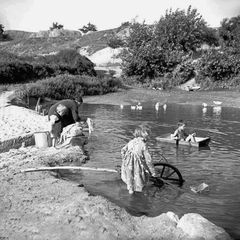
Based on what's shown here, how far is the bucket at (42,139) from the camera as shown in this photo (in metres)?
12.1

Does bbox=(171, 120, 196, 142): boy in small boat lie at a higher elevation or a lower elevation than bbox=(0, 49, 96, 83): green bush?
lower

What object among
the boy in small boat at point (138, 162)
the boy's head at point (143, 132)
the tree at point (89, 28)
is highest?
the tree at point (89, 28)

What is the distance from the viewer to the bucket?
12117mm

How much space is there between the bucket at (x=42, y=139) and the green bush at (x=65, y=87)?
16.8 meters

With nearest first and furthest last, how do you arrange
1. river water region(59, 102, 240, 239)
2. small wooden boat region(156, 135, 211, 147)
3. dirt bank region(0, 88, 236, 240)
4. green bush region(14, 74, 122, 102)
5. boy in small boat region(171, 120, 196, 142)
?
dirt bank region(0, 88, 236, 240), river water region(59, 102, 240, 239), small wooden boat region(156, 135, 211, 147), boy in small boat region(171, 120, 196, 142), green bush region(14, 74, 122, 102)

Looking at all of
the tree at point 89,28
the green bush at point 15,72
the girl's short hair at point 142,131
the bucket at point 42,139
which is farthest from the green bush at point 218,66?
the tree at point 89,28

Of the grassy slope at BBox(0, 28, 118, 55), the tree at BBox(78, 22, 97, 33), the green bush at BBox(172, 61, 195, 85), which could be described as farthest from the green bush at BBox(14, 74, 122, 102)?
the tree at BBox(78, 22, 97, 33)

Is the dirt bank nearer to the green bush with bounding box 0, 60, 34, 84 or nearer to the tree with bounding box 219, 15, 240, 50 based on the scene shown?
the green bush with bounding box 0, 60, 34, 84

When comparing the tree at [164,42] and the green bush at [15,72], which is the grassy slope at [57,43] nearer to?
the tree at [164,42]

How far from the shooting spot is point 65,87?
37.1 meters

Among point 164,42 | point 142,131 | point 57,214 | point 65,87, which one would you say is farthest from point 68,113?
point 164,42

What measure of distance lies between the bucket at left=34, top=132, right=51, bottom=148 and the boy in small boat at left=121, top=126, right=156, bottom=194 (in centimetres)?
544

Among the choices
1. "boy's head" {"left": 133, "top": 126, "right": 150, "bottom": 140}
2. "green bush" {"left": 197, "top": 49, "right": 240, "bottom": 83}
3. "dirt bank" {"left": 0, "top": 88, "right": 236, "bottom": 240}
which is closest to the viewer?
"dirt bank" {"left": 0, "top": 88, "right": 236, "bottom": 240}

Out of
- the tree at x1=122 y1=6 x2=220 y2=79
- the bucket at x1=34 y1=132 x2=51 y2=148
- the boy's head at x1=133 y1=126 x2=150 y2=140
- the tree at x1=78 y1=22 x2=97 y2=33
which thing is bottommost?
the bucket at x1=34 y1=132 x2=51 y2=148
